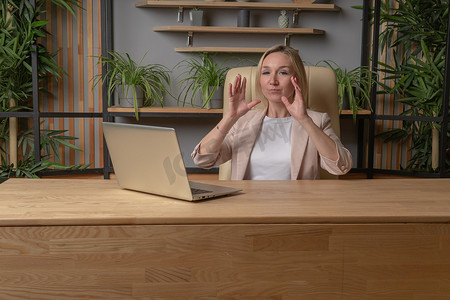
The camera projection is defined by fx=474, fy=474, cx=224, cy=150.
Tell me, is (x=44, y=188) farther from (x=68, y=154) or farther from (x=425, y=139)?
(x=425, y=139)

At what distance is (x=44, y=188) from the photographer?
1.47 metres

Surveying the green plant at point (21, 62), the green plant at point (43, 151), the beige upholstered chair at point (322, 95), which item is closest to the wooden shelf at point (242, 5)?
the green plant at point (21, 62)

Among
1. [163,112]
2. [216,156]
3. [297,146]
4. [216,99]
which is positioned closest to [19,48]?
[163,112]

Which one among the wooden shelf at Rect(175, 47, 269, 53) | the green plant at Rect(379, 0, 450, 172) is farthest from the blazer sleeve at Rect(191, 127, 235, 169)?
the green plant at Rect(379, 0, 450, 172)

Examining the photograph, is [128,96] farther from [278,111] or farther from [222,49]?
[278,111]

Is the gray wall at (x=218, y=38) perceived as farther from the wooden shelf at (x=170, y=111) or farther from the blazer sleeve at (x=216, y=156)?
the blazer sleeve at (x=216, y=156)

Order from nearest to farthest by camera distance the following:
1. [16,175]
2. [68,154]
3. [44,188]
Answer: [44,188] → [16,175] → [68,154]

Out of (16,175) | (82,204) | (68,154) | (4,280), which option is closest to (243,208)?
(82,204)

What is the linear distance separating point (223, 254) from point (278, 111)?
1080mm

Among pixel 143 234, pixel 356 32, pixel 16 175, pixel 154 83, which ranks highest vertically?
pixel 356 32

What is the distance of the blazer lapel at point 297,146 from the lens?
6.29 feet

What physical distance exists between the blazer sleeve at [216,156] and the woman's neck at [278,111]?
191 millimetres

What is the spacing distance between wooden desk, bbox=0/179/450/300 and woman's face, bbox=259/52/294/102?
2.92ft

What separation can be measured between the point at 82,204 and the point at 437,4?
11.0 ft
